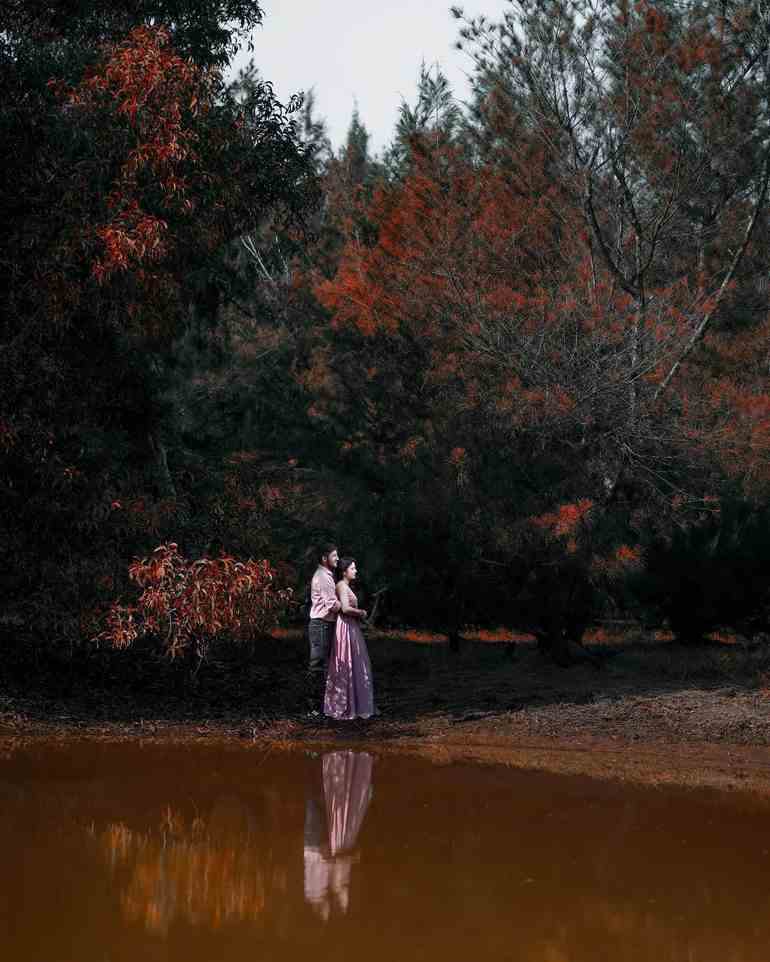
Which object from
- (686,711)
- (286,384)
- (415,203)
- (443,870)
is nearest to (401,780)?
(443,870)

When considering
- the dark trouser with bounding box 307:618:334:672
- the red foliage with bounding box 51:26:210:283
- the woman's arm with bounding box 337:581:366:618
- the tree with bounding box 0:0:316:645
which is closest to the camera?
the red foliage with bounding box 51:26:210:283

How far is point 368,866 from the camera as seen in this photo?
7.01 m

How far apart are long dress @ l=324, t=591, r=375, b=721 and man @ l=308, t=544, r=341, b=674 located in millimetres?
195

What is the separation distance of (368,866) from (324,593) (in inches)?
222

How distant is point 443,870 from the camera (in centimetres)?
692

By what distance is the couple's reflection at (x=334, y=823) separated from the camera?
6.46 metres

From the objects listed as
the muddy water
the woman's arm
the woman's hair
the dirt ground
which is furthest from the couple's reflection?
the woman's hair

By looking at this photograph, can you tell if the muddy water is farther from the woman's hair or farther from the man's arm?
the woman's hair

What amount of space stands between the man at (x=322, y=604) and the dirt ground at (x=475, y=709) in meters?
0.56

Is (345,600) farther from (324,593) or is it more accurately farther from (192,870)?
(192,870)

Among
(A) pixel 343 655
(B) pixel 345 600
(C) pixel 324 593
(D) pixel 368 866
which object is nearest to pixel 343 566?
(C) pixel 324 593

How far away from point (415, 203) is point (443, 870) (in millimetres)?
10182

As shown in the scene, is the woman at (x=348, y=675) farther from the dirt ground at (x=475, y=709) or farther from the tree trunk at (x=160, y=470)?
the tree trunk at (x=160, y=470)

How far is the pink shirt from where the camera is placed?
12477mm
